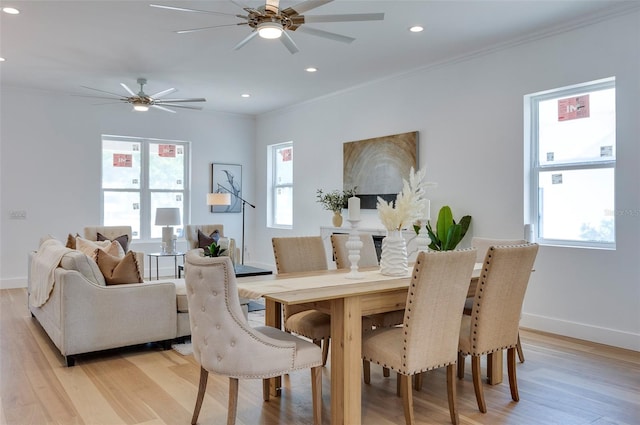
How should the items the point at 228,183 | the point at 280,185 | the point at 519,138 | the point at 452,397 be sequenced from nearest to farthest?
the point at 452,397 < the point at 519,138 < the point at 280,185 < the point at 228,183

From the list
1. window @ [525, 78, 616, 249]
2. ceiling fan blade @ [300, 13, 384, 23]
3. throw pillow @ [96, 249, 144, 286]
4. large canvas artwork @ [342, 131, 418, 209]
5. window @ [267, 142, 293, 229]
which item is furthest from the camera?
window @ [267, 142, 293, 229]

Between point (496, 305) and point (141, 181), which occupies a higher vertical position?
point (141, 181)

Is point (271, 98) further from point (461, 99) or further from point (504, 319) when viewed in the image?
point (504, 319)

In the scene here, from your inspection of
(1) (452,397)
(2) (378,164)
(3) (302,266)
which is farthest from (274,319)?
(2) (378,164)

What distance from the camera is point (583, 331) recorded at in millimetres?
4176

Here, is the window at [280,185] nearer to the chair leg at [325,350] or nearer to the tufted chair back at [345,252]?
the tufted chair back at [345,252]

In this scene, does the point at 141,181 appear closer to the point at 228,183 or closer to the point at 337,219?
the point at 228,183

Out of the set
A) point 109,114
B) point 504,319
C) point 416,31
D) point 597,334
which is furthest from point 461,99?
point 109,114

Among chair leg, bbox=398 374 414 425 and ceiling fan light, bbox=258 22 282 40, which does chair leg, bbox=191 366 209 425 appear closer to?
chair leg, bbox=398 374 414 425

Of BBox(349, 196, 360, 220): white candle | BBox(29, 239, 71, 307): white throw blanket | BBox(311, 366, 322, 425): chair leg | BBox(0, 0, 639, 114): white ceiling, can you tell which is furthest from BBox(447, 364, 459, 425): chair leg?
BBox(29, 239, 71, 307): white throw blanket

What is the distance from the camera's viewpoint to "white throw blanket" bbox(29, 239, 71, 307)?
12.3 ft

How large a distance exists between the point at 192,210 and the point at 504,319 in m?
6.25

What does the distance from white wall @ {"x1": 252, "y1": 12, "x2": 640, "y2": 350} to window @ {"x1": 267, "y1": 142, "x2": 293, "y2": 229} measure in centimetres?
163

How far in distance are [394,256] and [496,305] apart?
2.18 feet
